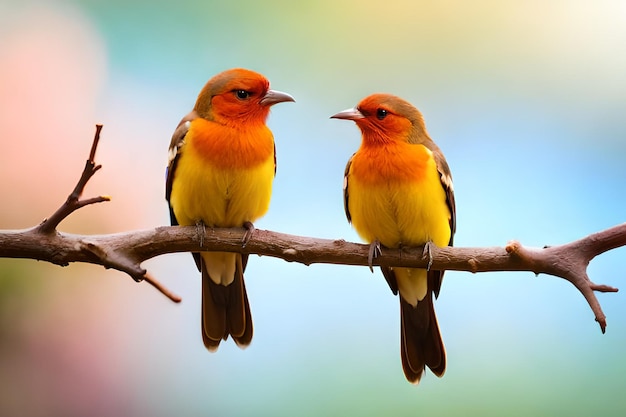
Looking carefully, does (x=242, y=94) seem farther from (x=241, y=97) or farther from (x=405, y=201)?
(x=405, y=201)

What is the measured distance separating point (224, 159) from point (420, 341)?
1.14 meters

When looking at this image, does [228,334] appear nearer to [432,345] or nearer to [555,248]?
[432,345]

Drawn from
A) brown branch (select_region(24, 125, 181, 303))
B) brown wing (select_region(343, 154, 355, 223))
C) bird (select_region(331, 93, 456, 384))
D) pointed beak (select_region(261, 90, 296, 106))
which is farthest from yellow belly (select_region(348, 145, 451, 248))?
brown branch (select_region(24, 125, 181, 303))

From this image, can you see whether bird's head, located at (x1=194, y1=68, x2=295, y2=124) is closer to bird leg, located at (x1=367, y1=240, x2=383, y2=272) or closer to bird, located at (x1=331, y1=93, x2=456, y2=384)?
bird, located at (x1=331, y1=93, x2=456, y2=384)

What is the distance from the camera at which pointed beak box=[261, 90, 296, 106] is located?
2705 mm

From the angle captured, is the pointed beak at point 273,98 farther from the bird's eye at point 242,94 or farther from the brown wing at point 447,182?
the brown wing at point 447,182

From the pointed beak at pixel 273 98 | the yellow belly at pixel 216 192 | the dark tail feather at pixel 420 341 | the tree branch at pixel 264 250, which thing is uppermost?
the pointed beak at pixel 273 98

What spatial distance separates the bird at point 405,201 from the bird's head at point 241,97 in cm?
30

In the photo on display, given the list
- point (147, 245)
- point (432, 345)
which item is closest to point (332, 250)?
point (147, 245)

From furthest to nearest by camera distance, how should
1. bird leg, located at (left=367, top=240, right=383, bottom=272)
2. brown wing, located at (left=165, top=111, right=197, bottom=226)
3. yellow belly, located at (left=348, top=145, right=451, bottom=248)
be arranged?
brown wing, located at (left=165, top=111, right=197, bottom=226) → yellow belly, located at (left=348, top=145, right=451, bottom=248) → bird leg, located at (left=367, top=240, right=383, bottom=272)

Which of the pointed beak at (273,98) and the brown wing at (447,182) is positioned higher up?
the pointed beak at (273,98)

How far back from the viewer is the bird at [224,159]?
2719 millimetres

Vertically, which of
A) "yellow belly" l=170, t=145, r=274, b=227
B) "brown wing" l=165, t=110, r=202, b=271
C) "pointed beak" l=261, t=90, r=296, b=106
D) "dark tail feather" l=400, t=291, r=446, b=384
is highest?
"pointed beak" l=261, t=90, r=296, b=106

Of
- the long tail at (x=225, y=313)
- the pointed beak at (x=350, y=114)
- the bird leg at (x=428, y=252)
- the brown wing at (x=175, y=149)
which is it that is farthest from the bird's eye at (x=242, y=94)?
the bird leg at (x=428, y=252)
